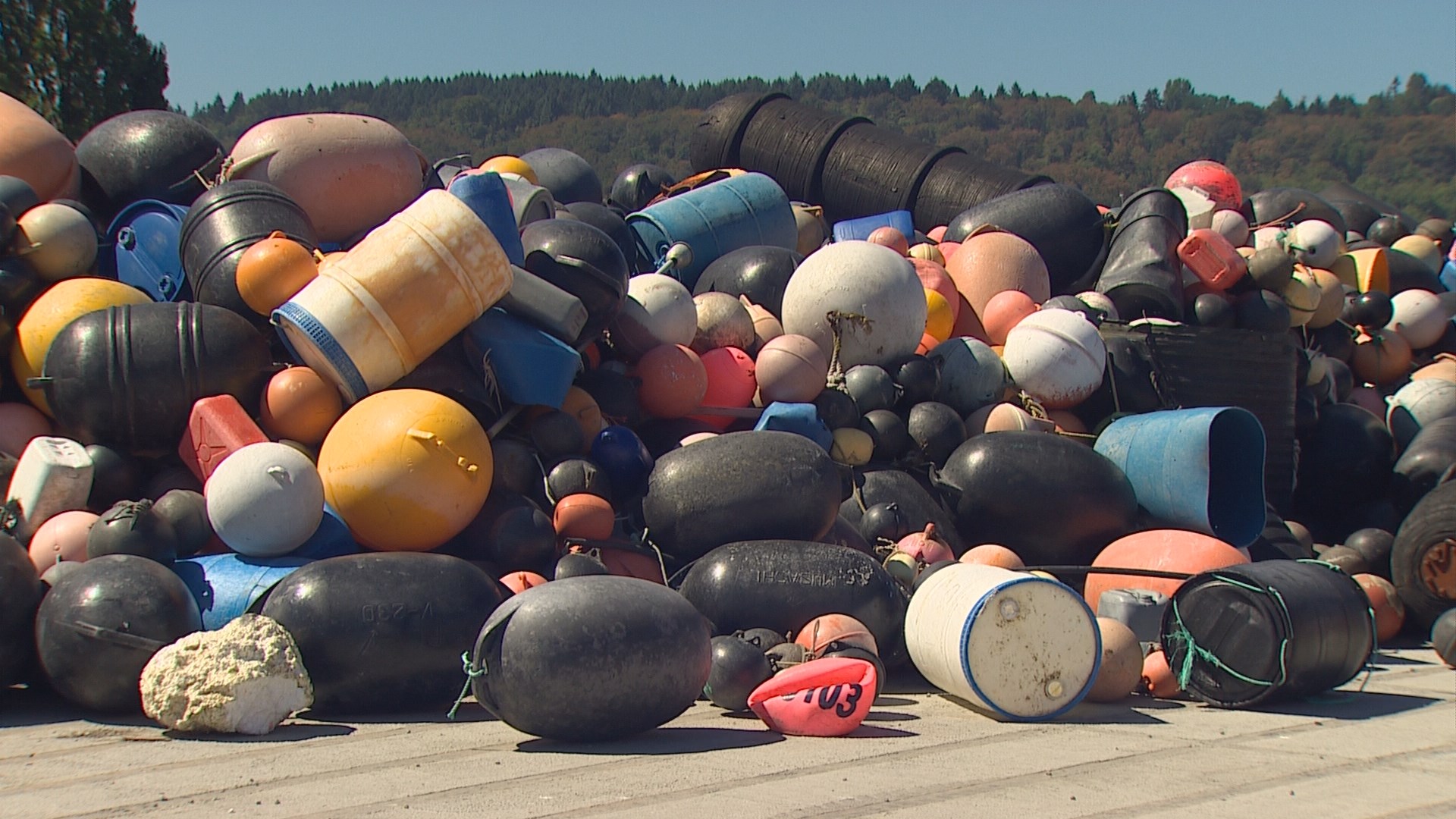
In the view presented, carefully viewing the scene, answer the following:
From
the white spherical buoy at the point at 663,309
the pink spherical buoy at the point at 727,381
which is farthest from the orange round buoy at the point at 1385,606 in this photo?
the white spherical buoy at the point at 663,309

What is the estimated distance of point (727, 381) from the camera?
9680 millimetres

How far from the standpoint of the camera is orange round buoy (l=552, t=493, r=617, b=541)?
774 cm

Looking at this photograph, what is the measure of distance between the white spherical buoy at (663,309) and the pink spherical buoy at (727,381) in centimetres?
25

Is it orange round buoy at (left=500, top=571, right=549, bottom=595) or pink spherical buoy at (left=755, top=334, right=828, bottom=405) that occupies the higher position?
pink spherical buoy at (left=755, top=334, right=828, bottom=405)

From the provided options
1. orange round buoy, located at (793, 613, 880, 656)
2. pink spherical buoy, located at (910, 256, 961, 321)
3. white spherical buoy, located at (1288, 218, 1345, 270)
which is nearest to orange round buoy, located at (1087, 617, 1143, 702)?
orange round buoy, located at (793, 613, 880, 656)

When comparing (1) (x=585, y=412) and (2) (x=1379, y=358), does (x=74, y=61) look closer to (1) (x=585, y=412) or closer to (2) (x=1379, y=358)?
(1) (x=585, y=412)

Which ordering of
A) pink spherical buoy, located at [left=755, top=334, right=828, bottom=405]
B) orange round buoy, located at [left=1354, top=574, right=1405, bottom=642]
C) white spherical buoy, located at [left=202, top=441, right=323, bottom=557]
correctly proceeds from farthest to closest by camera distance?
pink spherical buoy, located at [left=755, top=334, right=828, bottom=405] → orange round buoy, located at [left=1354, top=574, right=1405, bottom=642] → white spherical buoy, located at [left=202, top=441, right=323, bottom=557]

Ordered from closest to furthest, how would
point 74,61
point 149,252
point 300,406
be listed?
point 300,406 < point 149,252 < point 74,61

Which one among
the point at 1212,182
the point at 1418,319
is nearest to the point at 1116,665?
the point at 1418,319

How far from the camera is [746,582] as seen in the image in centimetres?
713

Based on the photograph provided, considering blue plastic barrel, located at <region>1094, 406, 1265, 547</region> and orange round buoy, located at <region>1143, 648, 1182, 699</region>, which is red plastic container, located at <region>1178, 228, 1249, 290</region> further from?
orange round buoy, located at <region>1143, 648, 1182, 699</region>

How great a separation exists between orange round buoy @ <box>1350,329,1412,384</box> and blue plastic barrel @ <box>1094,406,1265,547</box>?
182 inches

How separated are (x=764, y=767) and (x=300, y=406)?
414cm

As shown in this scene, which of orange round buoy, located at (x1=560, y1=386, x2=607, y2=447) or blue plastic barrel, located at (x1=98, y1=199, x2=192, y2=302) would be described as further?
blue plastic barrel, located at (x1=98, y1=199, x2=192, y2=302)
